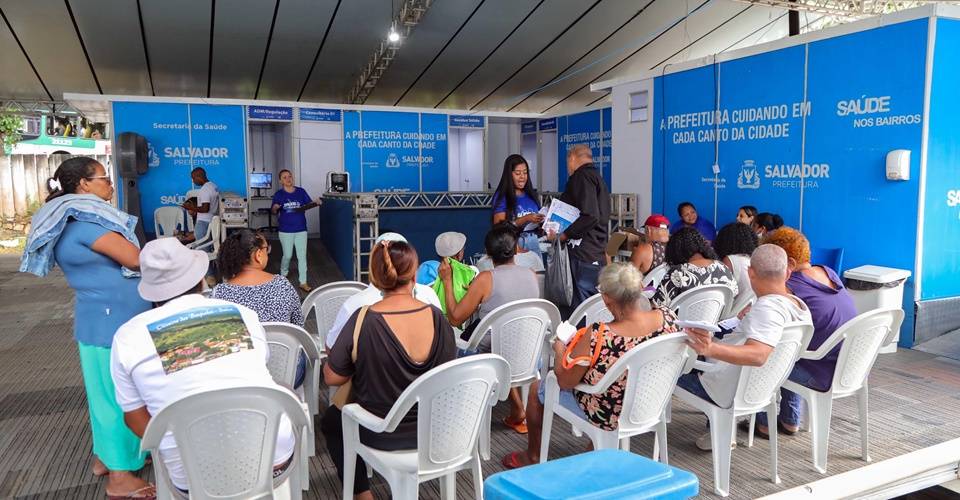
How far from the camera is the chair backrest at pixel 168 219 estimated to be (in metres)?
9.59

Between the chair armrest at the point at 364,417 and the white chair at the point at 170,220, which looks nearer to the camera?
the chair armrest at the point at 364,417

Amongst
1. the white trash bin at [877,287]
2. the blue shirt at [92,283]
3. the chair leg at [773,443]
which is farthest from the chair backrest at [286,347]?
the white trash bin at [877,287]

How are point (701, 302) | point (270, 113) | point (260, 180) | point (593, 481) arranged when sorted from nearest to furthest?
point (593, 481), point (701, 302), point (270, 113), point (260, 180)

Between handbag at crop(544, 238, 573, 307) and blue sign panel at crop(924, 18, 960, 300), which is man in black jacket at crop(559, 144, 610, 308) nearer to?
handbag at crop(544, 238, 573, 307)

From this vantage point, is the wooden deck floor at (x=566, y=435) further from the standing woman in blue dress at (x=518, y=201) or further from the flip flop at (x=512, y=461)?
the standing woman in blue dress at (x=518, y=201)

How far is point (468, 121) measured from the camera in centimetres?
1252

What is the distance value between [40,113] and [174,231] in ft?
30.8

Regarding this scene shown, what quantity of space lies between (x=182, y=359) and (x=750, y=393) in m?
2.28

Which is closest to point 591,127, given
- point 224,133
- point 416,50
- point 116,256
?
point 416,50

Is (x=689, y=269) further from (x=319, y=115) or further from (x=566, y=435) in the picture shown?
(x=319, y=115)

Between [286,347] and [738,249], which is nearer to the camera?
[286,347]

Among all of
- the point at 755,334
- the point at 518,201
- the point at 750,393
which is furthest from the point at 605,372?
the point at 518,201

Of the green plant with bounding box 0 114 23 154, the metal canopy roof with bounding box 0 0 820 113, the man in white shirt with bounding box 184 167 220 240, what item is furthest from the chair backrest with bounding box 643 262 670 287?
the green plant with bounding box 0 114 23 154

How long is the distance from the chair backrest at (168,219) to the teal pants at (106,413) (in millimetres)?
7366
